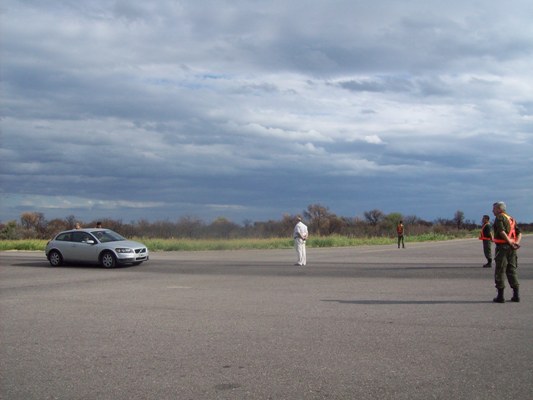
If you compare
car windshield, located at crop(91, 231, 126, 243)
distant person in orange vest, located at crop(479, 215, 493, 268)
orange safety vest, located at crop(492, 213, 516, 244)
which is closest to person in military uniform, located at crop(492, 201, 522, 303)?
orange safety vest, located at crop(492, 213, 516, 244)

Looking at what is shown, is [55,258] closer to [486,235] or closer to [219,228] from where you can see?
[486,235]

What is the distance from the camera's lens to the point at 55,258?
23.4 m

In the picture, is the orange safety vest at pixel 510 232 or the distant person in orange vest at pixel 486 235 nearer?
the orange safety vest at pixel 510 232

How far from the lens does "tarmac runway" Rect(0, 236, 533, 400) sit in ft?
19.7

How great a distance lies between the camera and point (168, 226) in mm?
64625

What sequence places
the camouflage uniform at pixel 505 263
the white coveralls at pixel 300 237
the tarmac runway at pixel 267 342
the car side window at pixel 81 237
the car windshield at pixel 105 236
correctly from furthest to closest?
the car windshield at pixel 105 236, the car side window at pixel 81 237, the white coveralls at pixel 300 237, the camouflage uniform at pixel 505 263, the tarmac runway at pixel 267 342

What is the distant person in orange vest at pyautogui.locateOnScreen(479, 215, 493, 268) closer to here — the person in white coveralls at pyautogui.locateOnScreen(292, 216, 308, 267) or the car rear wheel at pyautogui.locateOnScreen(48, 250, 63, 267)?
the person in white coveralls at pyautogui.locateOnScreen(292, 216, 308, 267)

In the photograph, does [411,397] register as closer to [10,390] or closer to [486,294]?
[10,390]

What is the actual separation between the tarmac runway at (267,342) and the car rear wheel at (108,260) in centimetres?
639

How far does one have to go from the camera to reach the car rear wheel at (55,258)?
76.4 ft

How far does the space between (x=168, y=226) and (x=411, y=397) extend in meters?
60.2

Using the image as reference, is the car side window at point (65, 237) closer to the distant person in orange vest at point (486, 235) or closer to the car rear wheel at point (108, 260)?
the car rear wheel at point (108, 260)

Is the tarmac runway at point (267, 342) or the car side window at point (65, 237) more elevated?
the car side window at point (65, 237)

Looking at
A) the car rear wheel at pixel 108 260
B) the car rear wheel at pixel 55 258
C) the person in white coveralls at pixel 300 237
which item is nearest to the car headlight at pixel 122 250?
the car rear wheel at pixel 108 260
